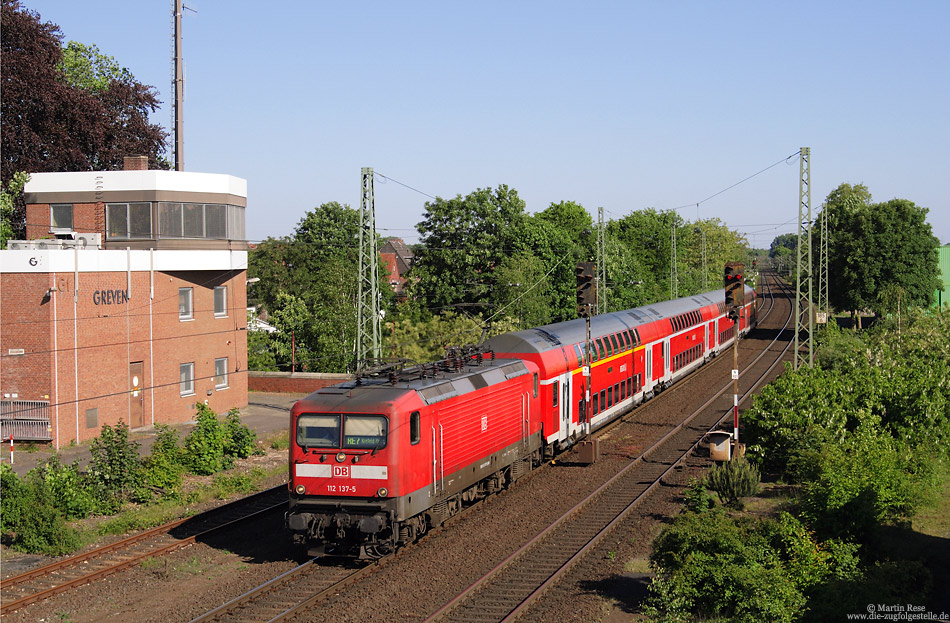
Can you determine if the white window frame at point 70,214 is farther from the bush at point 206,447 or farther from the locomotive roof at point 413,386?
the locomotive roof at point 413,386

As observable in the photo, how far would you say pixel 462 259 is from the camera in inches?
2282

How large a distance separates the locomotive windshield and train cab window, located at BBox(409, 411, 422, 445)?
608 mm

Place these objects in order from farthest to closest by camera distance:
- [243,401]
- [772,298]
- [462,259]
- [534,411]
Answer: [772,298]
[462,259]
[243,401]
[534,411]

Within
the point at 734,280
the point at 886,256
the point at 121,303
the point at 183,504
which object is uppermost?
the point at 886,256

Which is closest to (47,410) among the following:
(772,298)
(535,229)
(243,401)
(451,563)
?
(243,401)

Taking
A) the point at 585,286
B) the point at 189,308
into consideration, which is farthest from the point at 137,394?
the point at 585,286

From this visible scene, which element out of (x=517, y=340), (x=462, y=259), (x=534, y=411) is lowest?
(x=534, y=411)

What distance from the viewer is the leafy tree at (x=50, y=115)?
39.3 metres

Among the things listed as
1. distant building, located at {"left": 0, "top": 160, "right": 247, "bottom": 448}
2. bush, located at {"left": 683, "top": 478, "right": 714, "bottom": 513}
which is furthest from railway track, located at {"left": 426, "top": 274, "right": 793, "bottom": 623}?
distant building, located at {"left": 0, "top": 160, "right": 247, "bottom": 448}

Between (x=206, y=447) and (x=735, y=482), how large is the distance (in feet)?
48.8

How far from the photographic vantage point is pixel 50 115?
134 ft

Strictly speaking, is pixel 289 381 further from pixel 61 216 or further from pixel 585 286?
pixel 585 286

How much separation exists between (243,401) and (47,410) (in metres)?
10.0

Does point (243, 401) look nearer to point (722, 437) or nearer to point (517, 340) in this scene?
point (517, 340)
